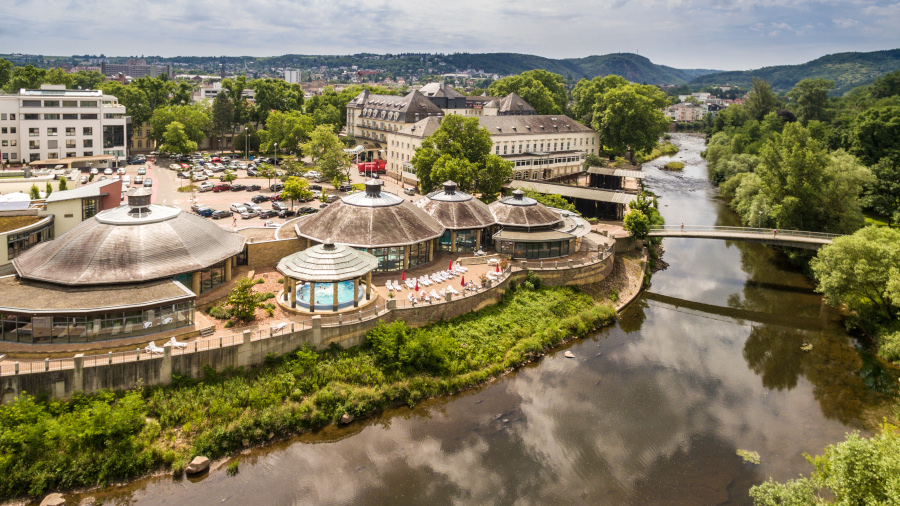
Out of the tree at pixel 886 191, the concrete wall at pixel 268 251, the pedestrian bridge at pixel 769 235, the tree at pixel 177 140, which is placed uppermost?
the tree at pixel 177 140

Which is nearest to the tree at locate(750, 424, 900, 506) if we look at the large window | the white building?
the large window

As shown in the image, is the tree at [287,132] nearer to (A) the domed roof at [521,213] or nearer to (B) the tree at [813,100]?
(A) the domed roof at [521,213]

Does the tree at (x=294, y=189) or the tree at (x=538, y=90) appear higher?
the tree at (x=538, y=90)

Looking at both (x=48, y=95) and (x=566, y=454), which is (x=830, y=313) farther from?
(x=48, y=95)

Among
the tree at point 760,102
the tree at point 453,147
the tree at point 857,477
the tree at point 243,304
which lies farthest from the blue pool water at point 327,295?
the tree at point 760,102

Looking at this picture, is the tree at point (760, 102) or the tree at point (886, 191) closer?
the tree at point (886, 191)

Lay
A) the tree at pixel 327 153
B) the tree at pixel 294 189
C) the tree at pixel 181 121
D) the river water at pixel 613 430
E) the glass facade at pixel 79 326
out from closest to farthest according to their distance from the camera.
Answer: the river water at pixel 613 430 → the glass facade at pixel 79 326 → the tree at pixel 294 189 → the tree at pixel 327 153 → the tree at pixel 181 121
